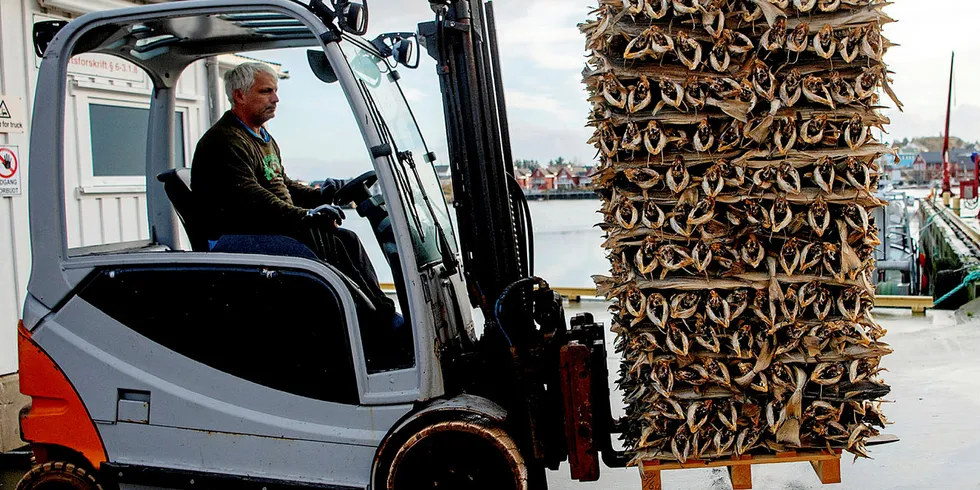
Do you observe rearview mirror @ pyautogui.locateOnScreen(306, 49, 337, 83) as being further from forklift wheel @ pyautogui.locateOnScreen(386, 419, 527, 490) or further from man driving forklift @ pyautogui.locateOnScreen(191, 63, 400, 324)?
forklift wheel @ pyautogui.locateOnScreen(386, 419, 527, 490)

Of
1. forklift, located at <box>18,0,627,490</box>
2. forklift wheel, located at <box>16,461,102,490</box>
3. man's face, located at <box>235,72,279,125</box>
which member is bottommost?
forklift wheel, located at <box>16,461,102,490</box>

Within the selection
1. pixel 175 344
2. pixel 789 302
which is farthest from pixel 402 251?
pixel 789 302

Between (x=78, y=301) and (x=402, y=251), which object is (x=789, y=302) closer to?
(x=402, y=251)

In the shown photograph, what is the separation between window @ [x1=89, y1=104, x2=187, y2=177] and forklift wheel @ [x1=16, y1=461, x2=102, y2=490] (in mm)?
2840

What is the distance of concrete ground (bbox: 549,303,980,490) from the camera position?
4.61 meters

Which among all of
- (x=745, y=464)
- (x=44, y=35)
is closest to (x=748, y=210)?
(x=745, y=464)

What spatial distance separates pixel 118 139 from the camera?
6.45 m

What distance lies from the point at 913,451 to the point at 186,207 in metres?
4.68

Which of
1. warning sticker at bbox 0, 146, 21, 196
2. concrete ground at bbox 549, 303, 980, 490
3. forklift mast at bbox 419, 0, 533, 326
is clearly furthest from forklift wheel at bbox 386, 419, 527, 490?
warning sticker at bbox 0, 146, 21, 196

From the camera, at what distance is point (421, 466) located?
3533 millimetres

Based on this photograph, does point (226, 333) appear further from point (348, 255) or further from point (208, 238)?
point (348, 255)

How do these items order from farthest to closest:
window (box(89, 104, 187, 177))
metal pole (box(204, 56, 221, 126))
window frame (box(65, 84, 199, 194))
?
metal pole (box(204, 56, 221, 126))
window (box(89, 104, 187, 177))
window frame (box(65, 84, 199, 194))

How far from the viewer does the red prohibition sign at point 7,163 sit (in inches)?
215

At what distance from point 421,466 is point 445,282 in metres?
0.90
